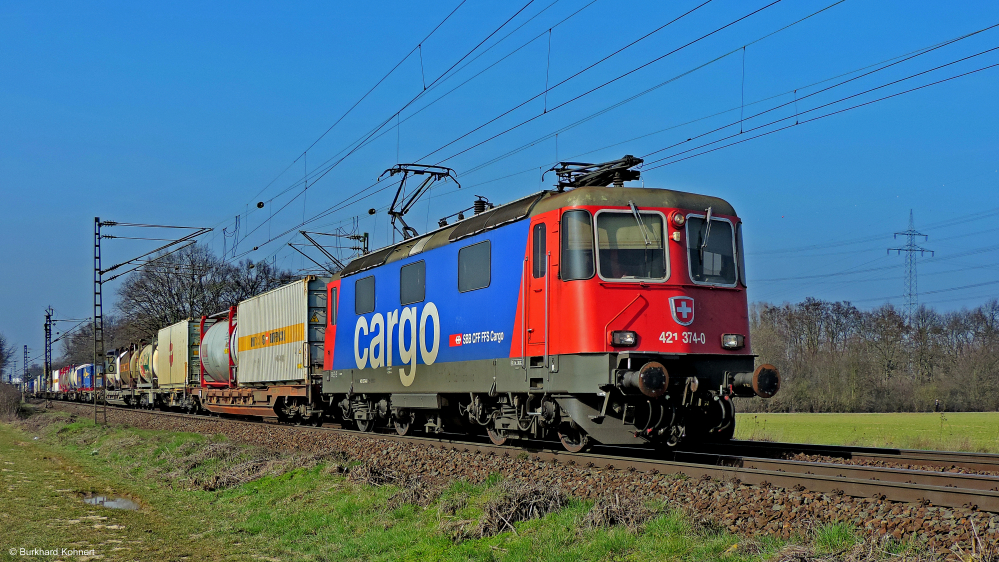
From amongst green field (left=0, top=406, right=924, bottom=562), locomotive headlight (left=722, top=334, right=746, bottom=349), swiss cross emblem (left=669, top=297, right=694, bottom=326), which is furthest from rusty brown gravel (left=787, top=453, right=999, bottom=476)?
green field (left=0, top=406, right=924, bottom=562)

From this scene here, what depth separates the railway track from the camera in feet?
24.1

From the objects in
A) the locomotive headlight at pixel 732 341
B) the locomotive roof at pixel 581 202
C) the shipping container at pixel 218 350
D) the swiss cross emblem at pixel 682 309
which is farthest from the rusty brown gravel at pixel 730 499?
the shipping container at pixel 218 350

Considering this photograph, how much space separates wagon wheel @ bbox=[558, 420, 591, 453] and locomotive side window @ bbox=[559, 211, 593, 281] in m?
2.22

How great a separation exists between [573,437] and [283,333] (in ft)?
44.4

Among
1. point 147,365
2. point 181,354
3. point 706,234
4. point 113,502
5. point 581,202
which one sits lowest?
point 113,502

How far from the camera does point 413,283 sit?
612 inches

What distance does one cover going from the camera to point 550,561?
22.6 feet

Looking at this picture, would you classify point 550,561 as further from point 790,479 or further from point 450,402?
point 450,402

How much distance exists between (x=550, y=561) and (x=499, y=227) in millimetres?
6900

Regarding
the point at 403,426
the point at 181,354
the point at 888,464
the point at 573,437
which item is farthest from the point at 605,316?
the point at 181,354

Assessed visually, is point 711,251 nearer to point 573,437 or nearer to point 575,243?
point 575,243

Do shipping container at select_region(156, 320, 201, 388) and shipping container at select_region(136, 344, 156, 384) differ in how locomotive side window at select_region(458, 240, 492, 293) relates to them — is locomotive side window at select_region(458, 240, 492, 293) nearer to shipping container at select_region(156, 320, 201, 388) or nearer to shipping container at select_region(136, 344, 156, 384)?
shipping container at select_region(156, 320, 201, 388)

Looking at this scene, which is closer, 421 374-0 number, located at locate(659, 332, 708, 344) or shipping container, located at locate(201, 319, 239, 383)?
421 374-0 number, located at locate(659, 332, 708, 344)

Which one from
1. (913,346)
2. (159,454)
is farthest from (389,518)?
(913,346)
